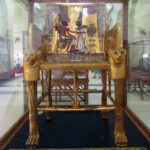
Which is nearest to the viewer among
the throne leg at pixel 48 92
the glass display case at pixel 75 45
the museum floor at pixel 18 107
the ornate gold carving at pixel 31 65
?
the ornate gold carving at pixel 31 65

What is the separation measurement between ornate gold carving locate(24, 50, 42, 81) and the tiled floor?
35 centimetres

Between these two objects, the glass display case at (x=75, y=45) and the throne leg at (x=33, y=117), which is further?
the glass display case at (x=75, y=45)

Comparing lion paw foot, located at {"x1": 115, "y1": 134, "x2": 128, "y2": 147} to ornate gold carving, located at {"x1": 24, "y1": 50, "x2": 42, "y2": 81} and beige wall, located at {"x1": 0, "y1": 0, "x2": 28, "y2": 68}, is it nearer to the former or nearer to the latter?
ornate gold carving, located at {"x1": 24, "y1": 50, "x2": 42, "y2": 81}

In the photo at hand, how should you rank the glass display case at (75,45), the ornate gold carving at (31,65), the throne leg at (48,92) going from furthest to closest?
1. the throne leg at (48,92)
2. the glass display case at (75,45)
3. the ornate gold carving at (31,65)

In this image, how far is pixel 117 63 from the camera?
103 centimetres

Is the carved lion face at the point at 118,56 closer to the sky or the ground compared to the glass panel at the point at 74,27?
closer to the ground

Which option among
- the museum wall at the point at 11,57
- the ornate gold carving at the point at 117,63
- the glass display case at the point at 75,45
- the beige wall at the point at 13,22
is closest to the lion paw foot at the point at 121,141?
the glass display case at the point at 75,45

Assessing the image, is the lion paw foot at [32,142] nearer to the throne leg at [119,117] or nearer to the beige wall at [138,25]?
the throne leg at [119,117]

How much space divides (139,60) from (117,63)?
65cm

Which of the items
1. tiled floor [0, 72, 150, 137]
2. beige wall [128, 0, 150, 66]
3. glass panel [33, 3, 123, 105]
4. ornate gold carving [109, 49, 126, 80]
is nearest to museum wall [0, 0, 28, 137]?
tiled floor [0, 72, 150, 137]

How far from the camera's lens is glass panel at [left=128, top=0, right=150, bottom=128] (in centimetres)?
143

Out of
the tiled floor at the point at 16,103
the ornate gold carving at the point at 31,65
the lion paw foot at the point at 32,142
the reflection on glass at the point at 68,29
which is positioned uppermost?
the reflection on glass at the point at 68,29

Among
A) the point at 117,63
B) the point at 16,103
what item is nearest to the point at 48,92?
the point at 16,103

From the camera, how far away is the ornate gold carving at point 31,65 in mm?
1009
